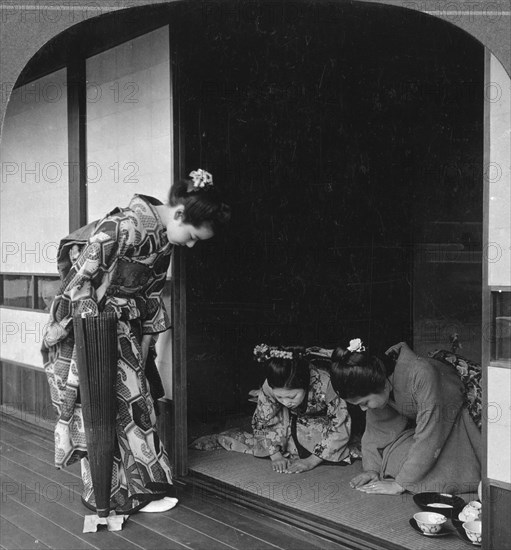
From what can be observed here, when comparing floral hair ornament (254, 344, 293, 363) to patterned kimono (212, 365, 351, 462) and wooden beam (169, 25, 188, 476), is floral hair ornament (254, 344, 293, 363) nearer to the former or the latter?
patterned kimono (212, 365, 351, 462)

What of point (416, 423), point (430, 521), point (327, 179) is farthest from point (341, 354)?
point (327, 179)

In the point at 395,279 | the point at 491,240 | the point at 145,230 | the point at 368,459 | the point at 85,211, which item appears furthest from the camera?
the point at 395,279

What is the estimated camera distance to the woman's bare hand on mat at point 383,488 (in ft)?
10.2

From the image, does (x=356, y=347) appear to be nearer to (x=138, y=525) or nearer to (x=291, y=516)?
(x=291, y=516)

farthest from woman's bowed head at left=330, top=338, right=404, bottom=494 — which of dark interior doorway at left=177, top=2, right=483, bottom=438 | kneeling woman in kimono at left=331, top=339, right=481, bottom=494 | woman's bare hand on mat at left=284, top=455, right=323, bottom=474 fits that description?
dark interior doorway at left=177, top=2, right=483, bottom=438

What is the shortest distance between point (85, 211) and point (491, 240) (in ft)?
8.63

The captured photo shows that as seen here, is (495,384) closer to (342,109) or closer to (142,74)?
(142,74)

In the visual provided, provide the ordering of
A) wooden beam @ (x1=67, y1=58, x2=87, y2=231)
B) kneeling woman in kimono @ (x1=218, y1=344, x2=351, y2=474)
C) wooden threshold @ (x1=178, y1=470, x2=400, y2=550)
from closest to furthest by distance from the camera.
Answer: wooden threshold @ (x1=178, y1=470, x2=400, y2=550), kneeling woman in kimono @ (x1=218, y1=344, x2=351, y2=474), wooden beam @ (x1=67, y1=58, x2=87, y2=231)

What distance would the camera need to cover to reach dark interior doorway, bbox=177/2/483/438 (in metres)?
3.68

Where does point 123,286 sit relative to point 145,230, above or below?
below

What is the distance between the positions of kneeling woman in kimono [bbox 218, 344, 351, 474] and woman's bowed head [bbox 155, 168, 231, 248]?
3.02ft

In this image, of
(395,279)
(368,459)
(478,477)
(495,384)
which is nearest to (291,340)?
(395,279)

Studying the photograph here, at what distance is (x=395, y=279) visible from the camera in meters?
5.55

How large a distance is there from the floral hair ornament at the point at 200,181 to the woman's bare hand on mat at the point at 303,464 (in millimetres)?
1546
